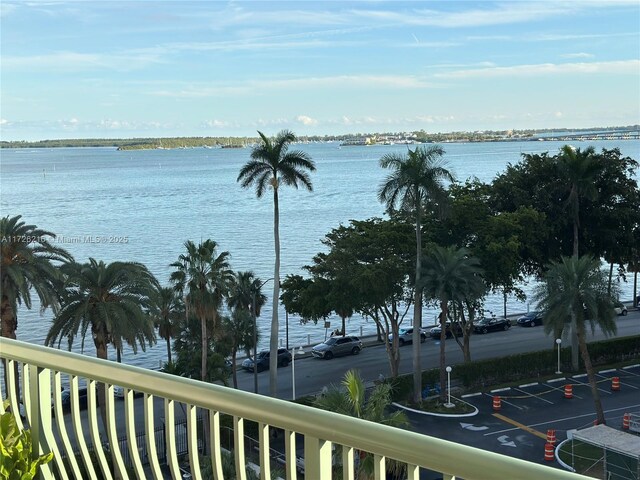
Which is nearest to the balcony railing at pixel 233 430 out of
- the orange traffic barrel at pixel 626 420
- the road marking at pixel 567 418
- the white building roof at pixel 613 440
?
the white building roof at pixel 613 440

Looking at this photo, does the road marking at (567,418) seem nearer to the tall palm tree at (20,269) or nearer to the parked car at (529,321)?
the tall palm tree at (20,269)

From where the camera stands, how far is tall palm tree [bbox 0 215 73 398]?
23109 mm

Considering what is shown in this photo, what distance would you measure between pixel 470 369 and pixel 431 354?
829 centimetres

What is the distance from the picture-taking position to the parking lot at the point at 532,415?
2706 cm

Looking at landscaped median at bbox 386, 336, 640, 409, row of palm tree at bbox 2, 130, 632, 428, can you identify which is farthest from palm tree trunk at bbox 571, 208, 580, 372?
landscaped median at bbox 386, 336, 640, 409

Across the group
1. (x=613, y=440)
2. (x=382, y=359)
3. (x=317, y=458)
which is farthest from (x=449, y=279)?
(x=317, y=458)

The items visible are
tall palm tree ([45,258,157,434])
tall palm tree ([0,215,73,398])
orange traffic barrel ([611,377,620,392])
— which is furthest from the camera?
orange traffic barrel ([611,377,620,392])

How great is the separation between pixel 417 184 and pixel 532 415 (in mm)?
10714

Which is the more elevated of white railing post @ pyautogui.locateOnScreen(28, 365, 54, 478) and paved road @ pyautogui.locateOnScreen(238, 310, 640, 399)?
white railing post @ pyautogui.locateOnScreen(28, 365, 54, 478)

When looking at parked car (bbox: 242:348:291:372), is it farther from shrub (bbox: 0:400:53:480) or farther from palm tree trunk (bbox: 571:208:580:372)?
shrub (bbox: 0:400:53:480)

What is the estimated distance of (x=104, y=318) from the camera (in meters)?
23.4

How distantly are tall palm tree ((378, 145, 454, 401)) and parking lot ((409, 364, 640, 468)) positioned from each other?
3310 millimetres

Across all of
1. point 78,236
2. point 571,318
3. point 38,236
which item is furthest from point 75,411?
point 78,236

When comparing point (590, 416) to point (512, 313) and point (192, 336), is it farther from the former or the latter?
point (512, 313)
